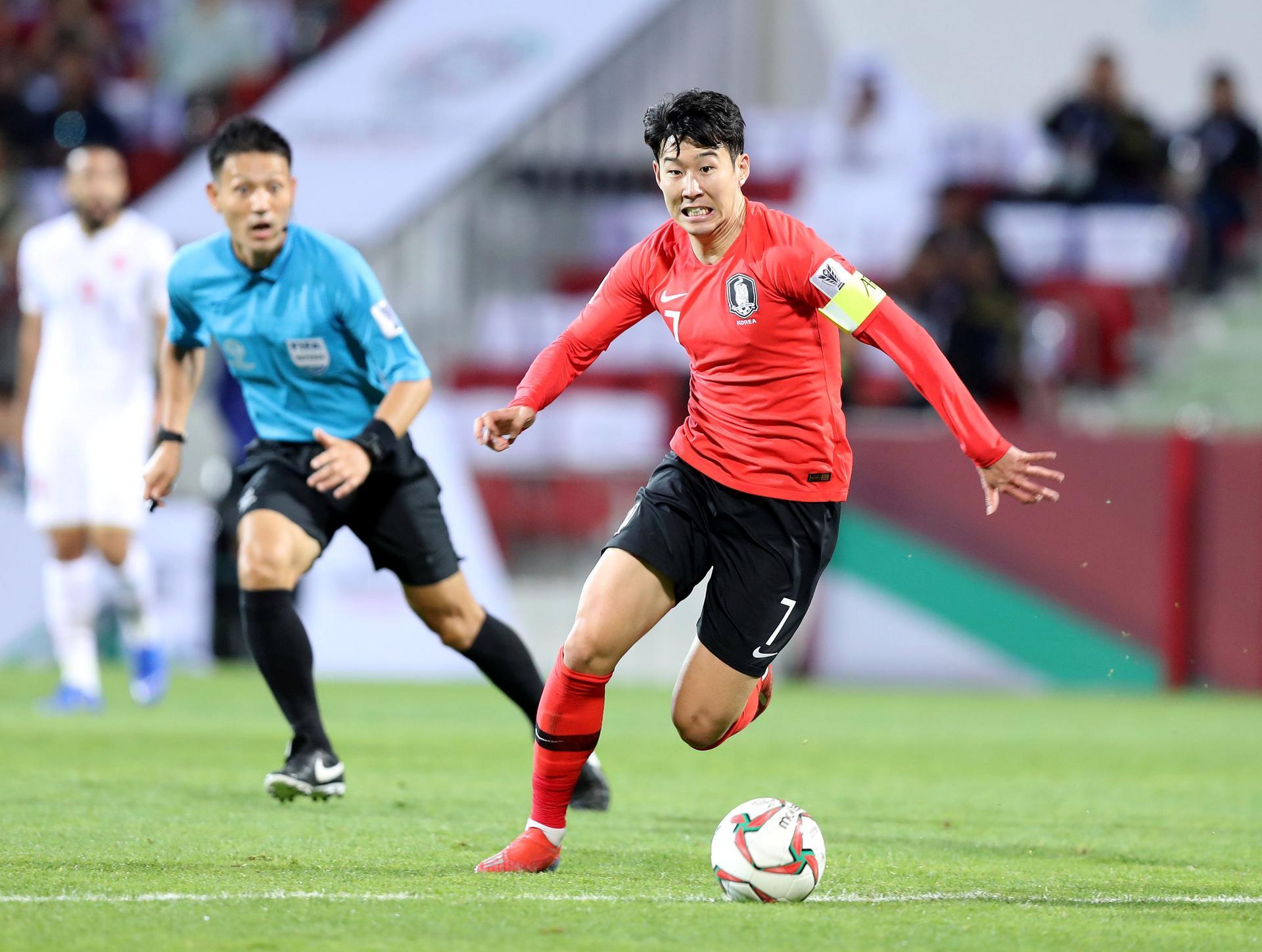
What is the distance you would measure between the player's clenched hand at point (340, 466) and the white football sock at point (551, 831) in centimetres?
110

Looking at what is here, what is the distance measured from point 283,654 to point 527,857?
5.12ft

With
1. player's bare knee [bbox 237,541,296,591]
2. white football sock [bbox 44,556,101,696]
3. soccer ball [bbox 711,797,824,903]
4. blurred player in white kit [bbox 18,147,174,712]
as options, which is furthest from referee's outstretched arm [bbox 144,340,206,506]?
white football sock [bbox 44,556,101,696]

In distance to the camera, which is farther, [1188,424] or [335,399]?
[1188,424]

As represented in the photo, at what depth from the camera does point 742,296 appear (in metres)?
4.84

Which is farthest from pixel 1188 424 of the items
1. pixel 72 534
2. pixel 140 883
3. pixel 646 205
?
pixel 140 883

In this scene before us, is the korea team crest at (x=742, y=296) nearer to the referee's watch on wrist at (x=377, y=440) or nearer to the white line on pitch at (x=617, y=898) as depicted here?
the referee's watch on wrist at (x=377, y=440)

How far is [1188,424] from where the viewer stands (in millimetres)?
13219

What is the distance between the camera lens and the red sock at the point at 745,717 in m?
5.10

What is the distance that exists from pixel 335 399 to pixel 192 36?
44.4 feet

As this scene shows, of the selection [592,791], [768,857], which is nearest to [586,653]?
[768,857]

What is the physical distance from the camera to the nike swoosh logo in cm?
577

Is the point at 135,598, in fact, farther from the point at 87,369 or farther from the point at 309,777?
the point at 309,777

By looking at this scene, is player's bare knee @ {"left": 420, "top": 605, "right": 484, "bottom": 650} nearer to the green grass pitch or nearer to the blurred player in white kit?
the green grass pitch

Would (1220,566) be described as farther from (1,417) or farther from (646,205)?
(1,417)
